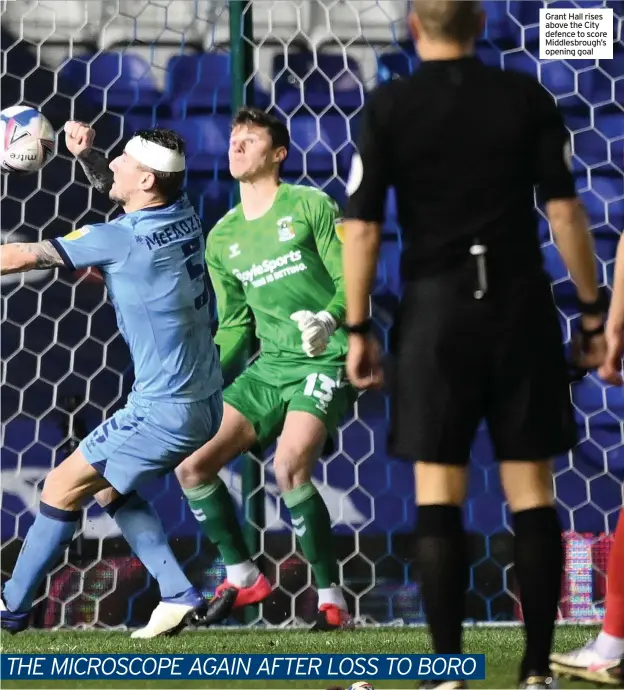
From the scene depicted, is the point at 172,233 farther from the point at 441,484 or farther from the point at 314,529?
the point at 441,484

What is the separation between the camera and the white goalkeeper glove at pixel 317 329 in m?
2.61

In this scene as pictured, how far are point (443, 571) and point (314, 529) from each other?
111cm

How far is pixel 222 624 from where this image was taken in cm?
306

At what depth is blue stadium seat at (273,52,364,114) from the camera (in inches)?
129

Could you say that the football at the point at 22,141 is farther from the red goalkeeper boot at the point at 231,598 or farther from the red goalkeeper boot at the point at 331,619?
the red goalkeeper boot at the point at 331,619

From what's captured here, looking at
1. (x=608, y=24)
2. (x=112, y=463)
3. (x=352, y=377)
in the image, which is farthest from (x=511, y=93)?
(x=112, y=463)

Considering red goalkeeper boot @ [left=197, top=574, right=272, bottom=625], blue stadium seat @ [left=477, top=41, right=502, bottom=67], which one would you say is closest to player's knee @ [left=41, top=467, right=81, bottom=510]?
red goalkeeper boot @ [left=197, top=574, right=272, bottom=625]

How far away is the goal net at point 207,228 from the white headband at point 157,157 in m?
0.52

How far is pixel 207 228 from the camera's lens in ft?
10.5

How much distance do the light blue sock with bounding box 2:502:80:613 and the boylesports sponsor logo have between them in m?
0.70

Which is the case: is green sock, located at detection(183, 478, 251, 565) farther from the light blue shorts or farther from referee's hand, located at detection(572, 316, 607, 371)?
referee's hand, located at detection(572, 316, 607, 371)

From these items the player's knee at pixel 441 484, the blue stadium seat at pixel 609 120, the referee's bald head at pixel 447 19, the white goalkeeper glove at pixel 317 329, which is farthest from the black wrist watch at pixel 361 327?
the blue stadium seat at pixel 609 120

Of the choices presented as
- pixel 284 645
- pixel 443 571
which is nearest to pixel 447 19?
pixel 443 571

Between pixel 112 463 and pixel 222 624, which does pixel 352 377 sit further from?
pixel 222 624
